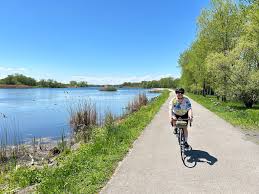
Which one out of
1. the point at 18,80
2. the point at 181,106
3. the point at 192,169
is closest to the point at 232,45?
the point at 181,106

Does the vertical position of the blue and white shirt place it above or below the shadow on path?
above

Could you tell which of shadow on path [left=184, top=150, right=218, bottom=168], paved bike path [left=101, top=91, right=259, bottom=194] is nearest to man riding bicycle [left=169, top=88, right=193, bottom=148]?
shadow on path [left=184, top=150, right=218, bottom=168]

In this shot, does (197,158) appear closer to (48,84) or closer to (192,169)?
(192,169)

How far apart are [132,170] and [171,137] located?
553 cm

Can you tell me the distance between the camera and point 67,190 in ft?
21.7

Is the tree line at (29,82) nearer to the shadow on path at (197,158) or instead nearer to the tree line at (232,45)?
the tree line at (232,45)

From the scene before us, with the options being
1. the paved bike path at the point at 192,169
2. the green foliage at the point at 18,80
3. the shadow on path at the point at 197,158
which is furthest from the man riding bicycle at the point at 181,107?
the green foliage at the point at 18,80

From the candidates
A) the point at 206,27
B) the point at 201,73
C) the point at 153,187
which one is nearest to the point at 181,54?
the point at 201,73

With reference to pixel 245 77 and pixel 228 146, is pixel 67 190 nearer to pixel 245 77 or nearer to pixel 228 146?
pixel 228 146

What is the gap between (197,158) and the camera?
9266 mm

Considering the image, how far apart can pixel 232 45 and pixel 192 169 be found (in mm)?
30309

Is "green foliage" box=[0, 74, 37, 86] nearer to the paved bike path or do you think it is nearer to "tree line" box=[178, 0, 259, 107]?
"tree line" box=[178, 0, 259, 107]

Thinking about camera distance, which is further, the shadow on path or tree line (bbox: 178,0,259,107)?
tree line (bbox: 178,0,259,107)

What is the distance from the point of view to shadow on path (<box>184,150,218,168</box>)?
8.67 metres
